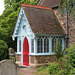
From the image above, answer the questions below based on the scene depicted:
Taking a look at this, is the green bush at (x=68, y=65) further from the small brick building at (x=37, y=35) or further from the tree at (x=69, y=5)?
the small brick building at (x=37, y=35)

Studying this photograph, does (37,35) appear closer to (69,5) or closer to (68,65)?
(69,5)

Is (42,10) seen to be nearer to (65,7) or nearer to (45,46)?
(45,46)

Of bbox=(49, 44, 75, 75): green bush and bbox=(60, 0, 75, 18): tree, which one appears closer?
bbox=(49, 44, 75, 75): green bush

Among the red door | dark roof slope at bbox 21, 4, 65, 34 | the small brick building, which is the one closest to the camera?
the small brick building

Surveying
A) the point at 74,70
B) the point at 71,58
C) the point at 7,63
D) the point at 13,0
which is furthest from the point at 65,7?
the point at 13,0

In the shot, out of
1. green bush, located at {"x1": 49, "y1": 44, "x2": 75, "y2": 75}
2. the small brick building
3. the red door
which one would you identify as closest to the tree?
green bush, located at {"x1": 49, "y1": 44, "x2": 75, "y2": 75}

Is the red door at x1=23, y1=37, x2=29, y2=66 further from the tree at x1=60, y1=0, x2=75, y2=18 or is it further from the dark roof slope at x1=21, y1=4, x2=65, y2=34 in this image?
the tree at x1=60, y1=0, x2=75, y2=18

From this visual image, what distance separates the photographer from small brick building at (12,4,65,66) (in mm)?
13684

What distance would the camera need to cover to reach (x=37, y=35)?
13.7 metres

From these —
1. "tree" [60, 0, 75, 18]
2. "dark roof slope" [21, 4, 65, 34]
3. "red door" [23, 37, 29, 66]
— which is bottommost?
"red door" [23, 37, 29, 66]

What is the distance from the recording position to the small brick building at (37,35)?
44.9 feet

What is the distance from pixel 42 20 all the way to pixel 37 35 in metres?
1.71

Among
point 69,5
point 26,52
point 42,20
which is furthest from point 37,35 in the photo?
point 69,5

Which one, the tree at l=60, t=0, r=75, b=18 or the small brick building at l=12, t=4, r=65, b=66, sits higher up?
the tree at l=60, t=0, r=75, b=18
